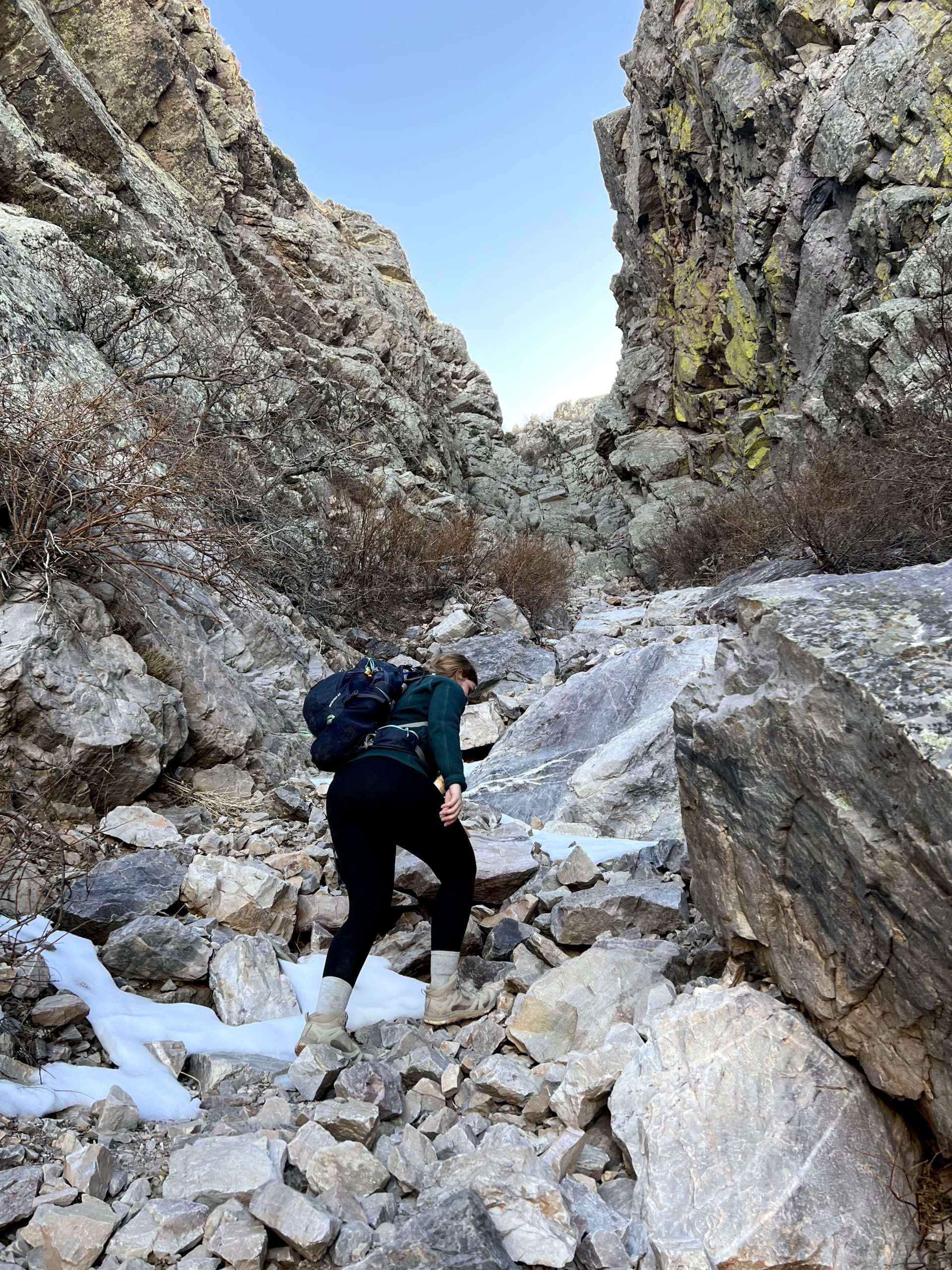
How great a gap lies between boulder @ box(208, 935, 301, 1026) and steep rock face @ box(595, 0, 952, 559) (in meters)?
10.8

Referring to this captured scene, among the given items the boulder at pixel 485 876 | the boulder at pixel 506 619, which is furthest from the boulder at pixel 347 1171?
the boulder at pixel 506 619

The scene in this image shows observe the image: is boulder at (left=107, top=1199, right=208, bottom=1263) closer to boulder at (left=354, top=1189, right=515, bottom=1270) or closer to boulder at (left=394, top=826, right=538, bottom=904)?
boulder at (left=354, top=1189, right=515, bottom=1270)

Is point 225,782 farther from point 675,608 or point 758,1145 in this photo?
point 675,608

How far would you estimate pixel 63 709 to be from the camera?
403 cm

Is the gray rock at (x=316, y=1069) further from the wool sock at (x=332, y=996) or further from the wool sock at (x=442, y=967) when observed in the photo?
the wool sock at (x=442, y=967)

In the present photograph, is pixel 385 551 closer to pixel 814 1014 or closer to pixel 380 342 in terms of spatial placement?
pixel 814 1014

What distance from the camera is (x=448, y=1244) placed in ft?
4.68

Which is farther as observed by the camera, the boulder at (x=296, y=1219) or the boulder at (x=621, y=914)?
the boulder at (x=621, y=914)

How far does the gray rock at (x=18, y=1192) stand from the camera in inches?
60.7

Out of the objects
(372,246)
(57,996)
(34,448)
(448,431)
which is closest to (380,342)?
(448,431)

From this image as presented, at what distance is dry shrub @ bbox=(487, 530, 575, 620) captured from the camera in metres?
11.0

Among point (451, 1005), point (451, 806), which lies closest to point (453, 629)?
point (451, 806)

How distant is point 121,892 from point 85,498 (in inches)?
109

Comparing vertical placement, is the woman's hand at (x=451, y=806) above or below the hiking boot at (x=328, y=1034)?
above
